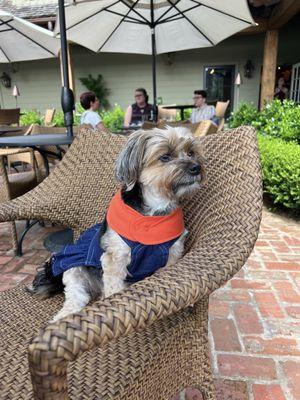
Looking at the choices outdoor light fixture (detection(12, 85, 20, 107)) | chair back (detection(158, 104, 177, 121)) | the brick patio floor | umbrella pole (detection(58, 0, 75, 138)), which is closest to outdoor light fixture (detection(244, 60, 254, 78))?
chair back (detection(158, 104, 177, 121))

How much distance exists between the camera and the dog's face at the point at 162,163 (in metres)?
1.74

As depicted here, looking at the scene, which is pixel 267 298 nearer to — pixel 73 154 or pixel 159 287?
pixel 73 154

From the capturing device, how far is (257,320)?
2.53 meters

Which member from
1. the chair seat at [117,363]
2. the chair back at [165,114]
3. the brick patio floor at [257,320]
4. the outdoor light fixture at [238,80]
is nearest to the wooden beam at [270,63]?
the outdoor light fixture at [238,80]

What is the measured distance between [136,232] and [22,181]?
2.64 m

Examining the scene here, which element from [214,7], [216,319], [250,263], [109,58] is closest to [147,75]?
[109,58]

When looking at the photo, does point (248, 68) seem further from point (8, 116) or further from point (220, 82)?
point (8, 116)

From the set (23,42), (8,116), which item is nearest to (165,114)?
(23,42)

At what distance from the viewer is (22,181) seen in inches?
154

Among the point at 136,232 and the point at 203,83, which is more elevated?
the point at 203,83

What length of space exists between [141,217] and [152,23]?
5743 millimetres

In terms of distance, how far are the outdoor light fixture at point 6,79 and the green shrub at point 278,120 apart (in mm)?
10604

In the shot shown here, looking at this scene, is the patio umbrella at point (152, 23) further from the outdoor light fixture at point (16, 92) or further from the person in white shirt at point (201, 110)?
the outdoor light fixture at point (16, 92)

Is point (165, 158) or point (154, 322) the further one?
point (165, 158)
